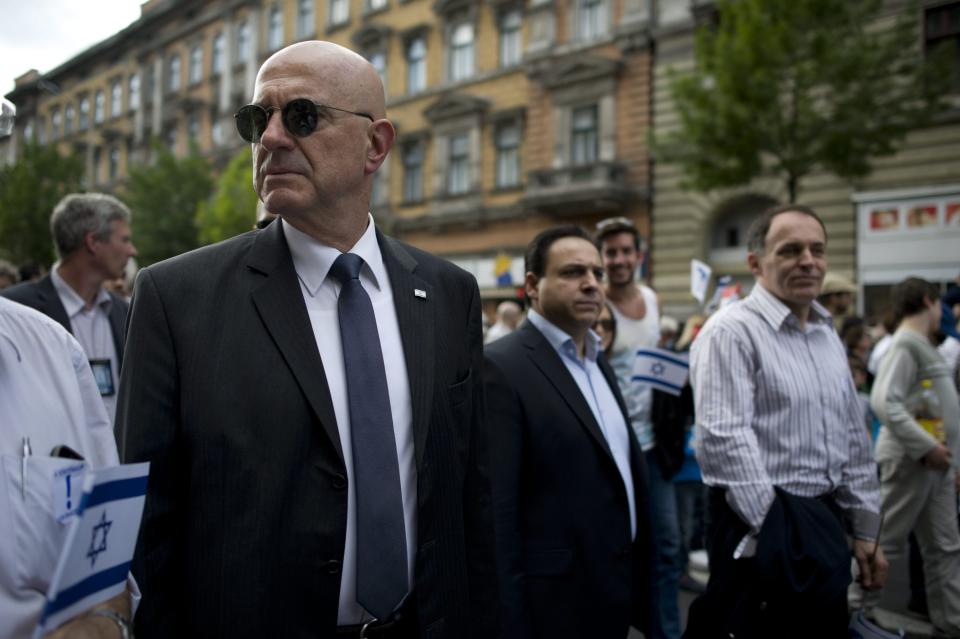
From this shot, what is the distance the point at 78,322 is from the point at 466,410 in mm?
2908

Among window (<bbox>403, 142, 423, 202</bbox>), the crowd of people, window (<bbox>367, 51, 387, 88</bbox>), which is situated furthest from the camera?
window (<bbox>367, 51, 387, 88</bbox>)

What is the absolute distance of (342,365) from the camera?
6.04 feet

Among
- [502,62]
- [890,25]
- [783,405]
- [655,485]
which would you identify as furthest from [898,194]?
[783,405]

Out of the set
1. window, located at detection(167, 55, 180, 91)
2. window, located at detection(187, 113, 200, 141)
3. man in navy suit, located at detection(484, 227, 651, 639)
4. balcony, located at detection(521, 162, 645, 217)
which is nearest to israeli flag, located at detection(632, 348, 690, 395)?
man in navy suit, located at detection(484, 227, 651, 639)

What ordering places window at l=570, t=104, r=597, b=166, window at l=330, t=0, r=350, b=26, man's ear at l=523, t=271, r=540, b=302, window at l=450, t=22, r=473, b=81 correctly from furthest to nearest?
window at l=330, t=0, r=350, b=26 → window at l=450, t=22, r=473, b=81 → window at l=570, t=104, r=597, b=166 → man's ear at l=523, t=271, r=540, b=302

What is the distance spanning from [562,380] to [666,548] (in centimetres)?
206

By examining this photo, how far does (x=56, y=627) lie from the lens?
1.09m

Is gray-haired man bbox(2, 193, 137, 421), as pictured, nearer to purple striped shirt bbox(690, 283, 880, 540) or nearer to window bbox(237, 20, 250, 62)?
purple striped shirt bbox(690, 283, 880, 540)

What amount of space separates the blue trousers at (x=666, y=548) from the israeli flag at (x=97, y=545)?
11.1 feet

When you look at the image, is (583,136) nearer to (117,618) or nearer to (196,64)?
(196,64)

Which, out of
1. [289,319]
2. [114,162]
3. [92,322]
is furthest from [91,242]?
[114,162]

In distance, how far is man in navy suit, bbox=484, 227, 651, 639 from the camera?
110 inches

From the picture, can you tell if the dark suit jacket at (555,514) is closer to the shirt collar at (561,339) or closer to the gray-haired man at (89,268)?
the shirt collar at (561,339)

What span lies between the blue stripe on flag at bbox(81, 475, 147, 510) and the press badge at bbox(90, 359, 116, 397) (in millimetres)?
2779
